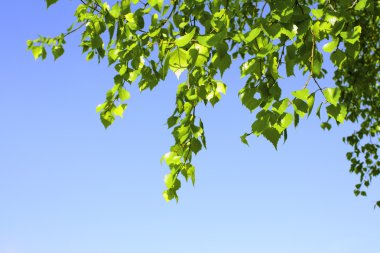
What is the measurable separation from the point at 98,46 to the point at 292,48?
1786mm

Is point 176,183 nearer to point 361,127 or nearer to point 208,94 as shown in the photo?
point 208,94

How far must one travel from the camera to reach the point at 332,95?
325cm

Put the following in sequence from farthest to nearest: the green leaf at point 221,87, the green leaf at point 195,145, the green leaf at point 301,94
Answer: the green leaf at point 221,87
the green leaf at point 195,145
the green leaf at point 301,94

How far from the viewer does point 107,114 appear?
492 centimetres

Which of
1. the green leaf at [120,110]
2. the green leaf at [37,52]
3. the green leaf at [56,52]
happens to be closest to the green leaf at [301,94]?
the green leaf at [120,110]

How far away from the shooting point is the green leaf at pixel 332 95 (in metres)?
3.23

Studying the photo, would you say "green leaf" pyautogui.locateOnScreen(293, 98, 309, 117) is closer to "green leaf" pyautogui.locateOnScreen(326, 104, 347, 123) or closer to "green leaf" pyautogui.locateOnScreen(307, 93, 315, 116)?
"green leaf" pyautogui.locateOnScreen(307, 93, 315, 116)

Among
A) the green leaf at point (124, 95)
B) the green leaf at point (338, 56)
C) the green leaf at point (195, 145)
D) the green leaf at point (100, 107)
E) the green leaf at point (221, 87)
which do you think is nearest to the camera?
the green leaf at point (338, 56)

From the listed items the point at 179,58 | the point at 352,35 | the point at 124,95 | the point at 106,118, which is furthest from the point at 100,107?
the point at 352,35

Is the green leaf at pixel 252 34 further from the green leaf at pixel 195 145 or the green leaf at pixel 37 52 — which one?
the green leaf at pixel 37 52

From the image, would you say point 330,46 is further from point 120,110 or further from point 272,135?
point 120,110

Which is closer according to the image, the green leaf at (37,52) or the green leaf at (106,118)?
the green leaf at (106,118)

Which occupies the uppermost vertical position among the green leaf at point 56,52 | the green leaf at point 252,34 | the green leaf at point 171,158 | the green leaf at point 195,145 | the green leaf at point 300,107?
the green leaf at point 56,52

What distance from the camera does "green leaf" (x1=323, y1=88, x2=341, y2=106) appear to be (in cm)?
323
